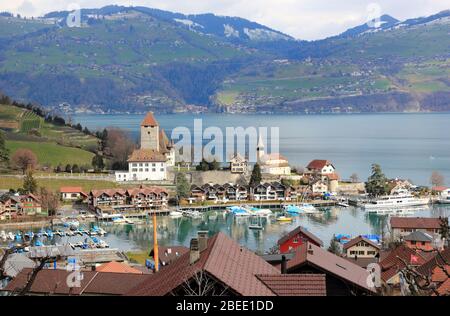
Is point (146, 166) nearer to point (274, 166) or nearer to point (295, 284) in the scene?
point (274, 166)

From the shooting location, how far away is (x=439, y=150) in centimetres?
3197

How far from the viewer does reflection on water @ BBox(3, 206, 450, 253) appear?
11.5 metres

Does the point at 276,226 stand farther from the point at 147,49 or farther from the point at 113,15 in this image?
the point at 113,15

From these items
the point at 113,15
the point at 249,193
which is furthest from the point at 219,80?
the point at 249,193

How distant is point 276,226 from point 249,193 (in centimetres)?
375

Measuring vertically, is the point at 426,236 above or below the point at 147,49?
below

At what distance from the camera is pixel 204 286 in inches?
95.0

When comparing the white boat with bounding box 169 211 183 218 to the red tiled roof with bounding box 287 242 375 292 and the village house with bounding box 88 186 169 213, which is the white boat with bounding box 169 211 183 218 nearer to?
the village house with bounding box 88 186 169 213

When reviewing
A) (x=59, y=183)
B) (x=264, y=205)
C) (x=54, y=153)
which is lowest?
(x=264, y=205)

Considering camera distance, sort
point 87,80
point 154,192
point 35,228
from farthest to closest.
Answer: point 87,80 → point 154,192 → point 35,228

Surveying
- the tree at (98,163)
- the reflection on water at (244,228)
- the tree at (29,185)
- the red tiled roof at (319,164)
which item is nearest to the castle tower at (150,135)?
the tree at (98,163)

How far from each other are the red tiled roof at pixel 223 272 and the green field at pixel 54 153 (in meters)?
16.7

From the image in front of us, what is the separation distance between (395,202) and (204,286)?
47.0 ft

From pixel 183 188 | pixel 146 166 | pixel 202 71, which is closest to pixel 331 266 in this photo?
pixel 183 188
